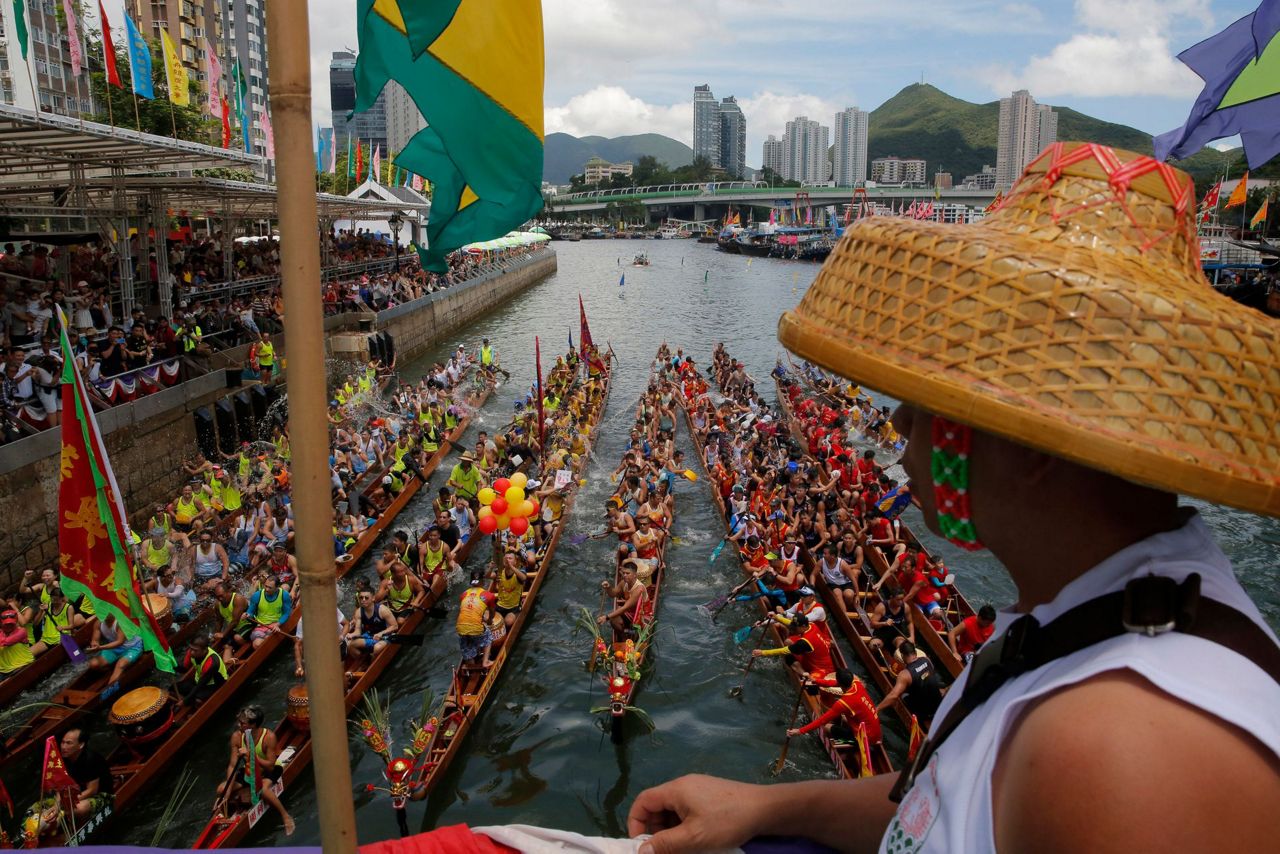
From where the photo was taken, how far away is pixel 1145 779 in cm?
82

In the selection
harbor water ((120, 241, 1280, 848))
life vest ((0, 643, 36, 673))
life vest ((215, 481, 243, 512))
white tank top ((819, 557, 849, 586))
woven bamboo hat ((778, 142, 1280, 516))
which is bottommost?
harbor water ((120, 241, 1280, 848))

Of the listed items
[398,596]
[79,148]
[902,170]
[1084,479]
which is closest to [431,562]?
[398,596]

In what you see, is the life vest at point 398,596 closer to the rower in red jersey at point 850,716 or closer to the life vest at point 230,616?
the life vest at point 230,616

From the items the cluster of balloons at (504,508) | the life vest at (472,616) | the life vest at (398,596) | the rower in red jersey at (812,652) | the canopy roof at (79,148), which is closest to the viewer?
the rower in red jersey at (812,652)

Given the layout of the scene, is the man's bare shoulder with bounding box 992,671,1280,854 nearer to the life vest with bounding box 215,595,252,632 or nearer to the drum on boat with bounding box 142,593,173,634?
the life vest with bounding box 215,595,252,632

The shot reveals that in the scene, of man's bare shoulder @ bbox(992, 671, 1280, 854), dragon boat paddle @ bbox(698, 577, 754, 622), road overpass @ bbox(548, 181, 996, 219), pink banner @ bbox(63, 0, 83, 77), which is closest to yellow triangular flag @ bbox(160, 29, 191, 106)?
pink banner @ bbox(63, 0, 83, 77)

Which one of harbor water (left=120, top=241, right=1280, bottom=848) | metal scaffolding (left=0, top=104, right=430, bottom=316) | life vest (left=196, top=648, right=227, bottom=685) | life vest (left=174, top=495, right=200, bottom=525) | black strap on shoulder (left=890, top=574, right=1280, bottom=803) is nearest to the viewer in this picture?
black strap on shoulder (left=890, top=574, right=1280, bottom=803)

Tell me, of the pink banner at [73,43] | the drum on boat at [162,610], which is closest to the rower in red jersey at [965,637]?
the drum on boat at [162,610]

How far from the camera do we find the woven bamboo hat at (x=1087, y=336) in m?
0.99

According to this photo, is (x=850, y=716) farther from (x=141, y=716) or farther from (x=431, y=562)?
(x=141, y=716)

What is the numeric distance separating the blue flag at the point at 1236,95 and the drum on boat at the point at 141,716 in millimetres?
11180

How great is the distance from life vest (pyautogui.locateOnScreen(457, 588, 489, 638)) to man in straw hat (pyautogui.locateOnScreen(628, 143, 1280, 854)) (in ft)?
29.7

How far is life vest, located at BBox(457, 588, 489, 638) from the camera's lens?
9.88 metres

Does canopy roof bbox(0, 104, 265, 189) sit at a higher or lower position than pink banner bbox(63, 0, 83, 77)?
lower
